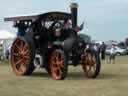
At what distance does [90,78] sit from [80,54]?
913 millimetres

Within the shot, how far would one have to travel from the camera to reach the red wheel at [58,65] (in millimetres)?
17234

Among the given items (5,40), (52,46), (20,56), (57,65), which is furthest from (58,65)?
(5,40)

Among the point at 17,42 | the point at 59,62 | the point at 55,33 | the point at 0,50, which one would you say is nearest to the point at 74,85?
the point at 59,62

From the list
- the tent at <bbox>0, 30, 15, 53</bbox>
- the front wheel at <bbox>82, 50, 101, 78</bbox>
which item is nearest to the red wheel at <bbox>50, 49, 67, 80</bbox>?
the front wheel at <bbox>82, 50, 101, 78</bbox>

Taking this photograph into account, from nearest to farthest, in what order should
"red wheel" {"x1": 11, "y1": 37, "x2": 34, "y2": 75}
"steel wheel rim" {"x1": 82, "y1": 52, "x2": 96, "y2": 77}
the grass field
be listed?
the grass field
"steel wheel rim" {"x1": 82, "y1": 52, "x2": 96, "y2": 77}
"red wheel" {"x1": 11, "y1": 37, "x2": 34, "y2": 75}

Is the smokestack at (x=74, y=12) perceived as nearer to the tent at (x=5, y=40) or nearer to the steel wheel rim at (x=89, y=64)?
the steel wheel rim at (x=89, y=64)

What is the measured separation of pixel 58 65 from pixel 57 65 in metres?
0.12

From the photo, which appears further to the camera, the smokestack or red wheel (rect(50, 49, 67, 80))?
the smokestack

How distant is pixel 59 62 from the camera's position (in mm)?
17641

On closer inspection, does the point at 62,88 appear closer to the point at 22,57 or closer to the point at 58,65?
the point at 58,65

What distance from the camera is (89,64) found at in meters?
18.2

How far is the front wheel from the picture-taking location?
695 inches

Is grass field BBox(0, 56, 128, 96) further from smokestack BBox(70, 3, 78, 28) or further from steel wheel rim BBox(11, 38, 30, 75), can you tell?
smokestack BBox(70, 3, 78, 28)

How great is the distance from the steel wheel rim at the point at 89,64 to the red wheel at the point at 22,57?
203 centimetres
